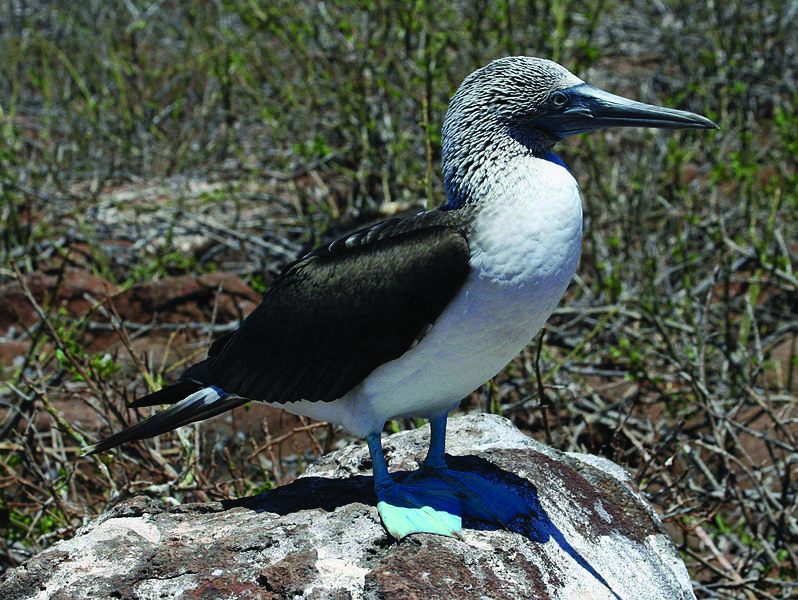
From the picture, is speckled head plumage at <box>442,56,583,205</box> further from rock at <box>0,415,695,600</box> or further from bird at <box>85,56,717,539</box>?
rock at <box>0,415,695,600</box>

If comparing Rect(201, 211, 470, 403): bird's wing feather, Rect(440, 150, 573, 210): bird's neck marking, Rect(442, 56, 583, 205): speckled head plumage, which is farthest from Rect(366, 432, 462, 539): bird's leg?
Result: Rect(442, 56, 583, 205): speckled head plumage

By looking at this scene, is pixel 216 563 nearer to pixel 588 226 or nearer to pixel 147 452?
pixel 147 452

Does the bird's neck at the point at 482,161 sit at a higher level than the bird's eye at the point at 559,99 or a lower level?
lower

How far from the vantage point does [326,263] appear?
8.16 ft

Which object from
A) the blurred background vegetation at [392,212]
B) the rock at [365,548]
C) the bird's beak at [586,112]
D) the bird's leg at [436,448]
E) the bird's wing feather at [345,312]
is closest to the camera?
the rock at [365,548]

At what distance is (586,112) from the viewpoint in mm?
2363

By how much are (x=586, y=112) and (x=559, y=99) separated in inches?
3.0

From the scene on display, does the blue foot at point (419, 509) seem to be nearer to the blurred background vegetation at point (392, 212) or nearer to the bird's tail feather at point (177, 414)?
the bird's tail feather at point (177, 414)

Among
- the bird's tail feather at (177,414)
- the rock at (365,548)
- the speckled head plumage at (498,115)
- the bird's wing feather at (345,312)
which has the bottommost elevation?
the rock at (365,548)

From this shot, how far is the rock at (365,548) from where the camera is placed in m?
2.10

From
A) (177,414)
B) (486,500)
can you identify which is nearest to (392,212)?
(177,414)

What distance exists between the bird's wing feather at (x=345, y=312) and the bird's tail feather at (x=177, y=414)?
0.06 m

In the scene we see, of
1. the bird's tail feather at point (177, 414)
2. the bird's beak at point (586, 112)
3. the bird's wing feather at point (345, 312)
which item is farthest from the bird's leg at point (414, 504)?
the bird's beak at point (586, 112)

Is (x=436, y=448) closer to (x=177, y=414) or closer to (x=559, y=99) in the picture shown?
(x=177, y=414)
